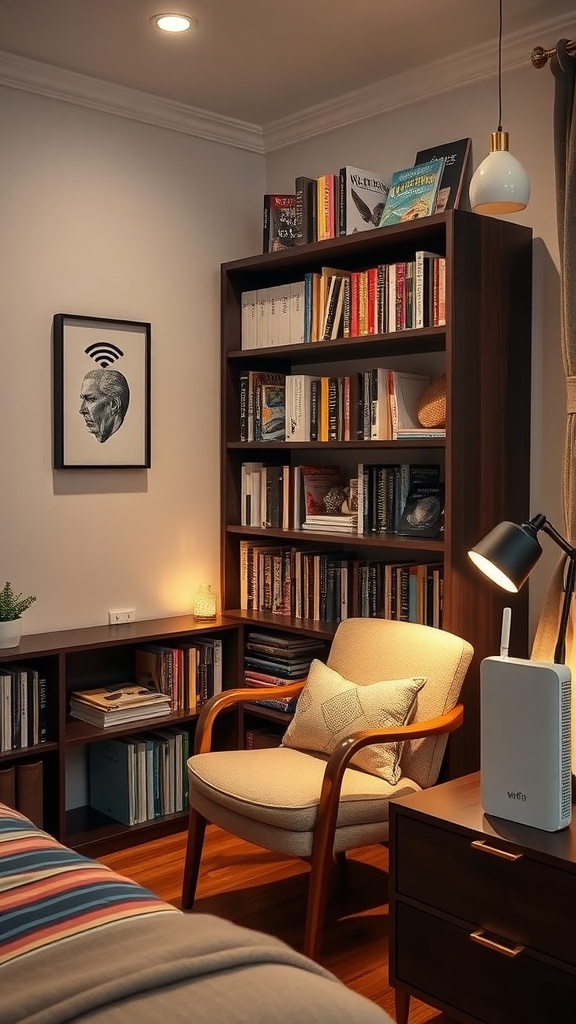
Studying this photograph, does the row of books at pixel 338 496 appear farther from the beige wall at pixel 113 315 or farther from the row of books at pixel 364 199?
the row of books at pixel 364 199

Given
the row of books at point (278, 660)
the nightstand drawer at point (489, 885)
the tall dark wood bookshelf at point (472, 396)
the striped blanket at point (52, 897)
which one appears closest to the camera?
the striped blanket at point (52, 897)

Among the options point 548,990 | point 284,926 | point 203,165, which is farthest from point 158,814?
point 203,165

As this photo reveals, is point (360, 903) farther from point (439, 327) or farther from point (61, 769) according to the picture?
point (439, 327)

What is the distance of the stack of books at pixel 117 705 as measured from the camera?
11.0 ft

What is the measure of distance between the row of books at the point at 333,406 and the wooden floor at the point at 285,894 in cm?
142

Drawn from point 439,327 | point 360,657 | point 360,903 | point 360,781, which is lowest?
point 360,903

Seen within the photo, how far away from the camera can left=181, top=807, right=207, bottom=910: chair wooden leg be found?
9.55 ft

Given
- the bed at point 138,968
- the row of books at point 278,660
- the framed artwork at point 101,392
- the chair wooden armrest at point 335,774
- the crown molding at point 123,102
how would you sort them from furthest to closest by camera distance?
the row of books at point 278,660 → the framed artwork at point 101,392 → the crown molding at point 123,102 → the chair wooden armrest at point 335,774 → the bed at point 138,968

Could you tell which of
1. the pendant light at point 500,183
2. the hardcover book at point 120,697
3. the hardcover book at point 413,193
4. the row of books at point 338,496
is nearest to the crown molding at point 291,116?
the hardcover book at point 413,193

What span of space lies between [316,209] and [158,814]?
7.26ft

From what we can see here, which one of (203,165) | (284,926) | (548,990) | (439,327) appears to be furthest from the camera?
(203,165)

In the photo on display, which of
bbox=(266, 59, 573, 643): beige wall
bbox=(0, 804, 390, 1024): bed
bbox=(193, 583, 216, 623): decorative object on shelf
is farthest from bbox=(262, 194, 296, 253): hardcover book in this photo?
bbox=(0, 804, 390, 1024): bed

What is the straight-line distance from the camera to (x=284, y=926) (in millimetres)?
2846

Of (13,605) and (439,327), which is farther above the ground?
(439,327)
